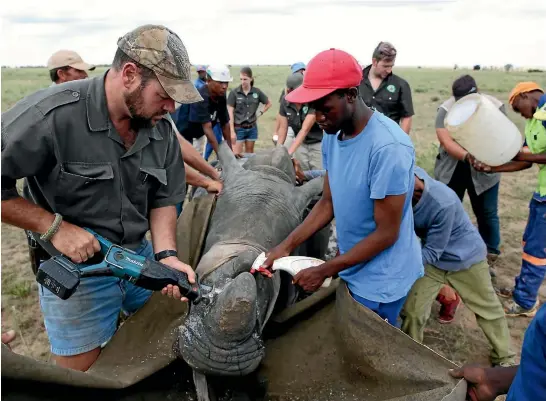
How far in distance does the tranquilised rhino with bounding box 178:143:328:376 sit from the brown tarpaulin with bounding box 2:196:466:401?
1.04 feet

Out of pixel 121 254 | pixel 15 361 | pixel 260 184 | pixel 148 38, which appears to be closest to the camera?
pixel 15 361

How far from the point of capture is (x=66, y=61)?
5172 millimetres

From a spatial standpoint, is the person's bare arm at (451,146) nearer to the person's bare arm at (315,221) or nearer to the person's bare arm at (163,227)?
the person's bare arm at (315,221)

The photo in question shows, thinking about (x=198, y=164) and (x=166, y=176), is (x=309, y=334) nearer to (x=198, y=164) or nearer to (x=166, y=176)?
(x=166, y=176)

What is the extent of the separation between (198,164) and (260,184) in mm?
790

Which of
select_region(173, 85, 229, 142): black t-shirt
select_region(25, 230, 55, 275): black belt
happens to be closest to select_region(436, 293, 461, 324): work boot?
select_region(25, 230, 55, 275): black belt

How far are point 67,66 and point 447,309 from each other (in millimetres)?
4902

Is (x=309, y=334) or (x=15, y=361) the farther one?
(x=309, y=334)

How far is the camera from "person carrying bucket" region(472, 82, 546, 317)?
470 centimetres

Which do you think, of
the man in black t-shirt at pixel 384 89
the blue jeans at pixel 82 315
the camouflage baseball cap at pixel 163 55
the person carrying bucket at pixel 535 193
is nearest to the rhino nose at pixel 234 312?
the blue jeans at pixel 82 315

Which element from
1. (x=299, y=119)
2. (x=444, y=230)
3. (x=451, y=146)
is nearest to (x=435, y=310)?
(x=451, y=146)

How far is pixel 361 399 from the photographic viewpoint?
2.86 m

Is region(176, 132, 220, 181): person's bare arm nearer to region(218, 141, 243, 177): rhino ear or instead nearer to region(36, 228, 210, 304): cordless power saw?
region(218, 141, 243, 177): rhino ear

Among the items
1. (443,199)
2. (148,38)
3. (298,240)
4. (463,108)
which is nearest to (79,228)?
(148,38)
